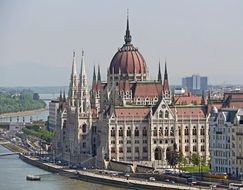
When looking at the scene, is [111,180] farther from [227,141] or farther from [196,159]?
[196,159]

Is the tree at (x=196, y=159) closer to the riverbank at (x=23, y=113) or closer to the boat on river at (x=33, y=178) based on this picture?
the boat on river at (x=33, y=178)

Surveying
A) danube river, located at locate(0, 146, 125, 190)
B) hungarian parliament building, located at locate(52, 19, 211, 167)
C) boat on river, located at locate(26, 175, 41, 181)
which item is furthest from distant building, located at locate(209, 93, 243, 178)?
boat on river, located at locate(26, 175, 41, 181)

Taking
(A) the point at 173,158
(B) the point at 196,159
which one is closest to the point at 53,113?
(B) the point at 196,159

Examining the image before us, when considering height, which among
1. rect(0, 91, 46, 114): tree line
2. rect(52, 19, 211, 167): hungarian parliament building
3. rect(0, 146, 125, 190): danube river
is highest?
rect(0, 91, 46, 114): tree line

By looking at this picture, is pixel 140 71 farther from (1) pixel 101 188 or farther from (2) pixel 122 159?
(1) pixel 101 188

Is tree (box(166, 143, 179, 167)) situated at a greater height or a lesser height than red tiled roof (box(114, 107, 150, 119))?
lesser

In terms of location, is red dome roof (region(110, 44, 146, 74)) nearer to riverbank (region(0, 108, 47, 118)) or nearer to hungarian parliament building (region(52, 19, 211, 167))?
hungarian parliament building (region(52, 19, 211, 167))

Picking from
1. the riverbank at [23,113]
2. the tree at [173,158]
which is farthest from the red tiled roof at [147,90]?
the riverbank at [23,113]

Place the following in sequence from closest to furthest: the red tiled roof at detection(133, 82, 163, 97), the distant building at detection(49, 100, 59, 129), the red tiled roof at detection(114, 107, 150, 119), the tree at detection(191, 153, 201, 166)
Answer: the tree at detection(191, 153, 201, 166) → the red tiled roof at detection(114, 107, 150, 119) → the red tiled roof at detection(133, 82, 163, 97) → the distant building at detection(49, 100, 59, 129)

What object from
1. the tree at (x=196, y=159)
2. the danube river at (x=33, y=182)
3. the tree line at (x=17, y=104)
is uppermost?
the tree line at (x=17, y=104)
